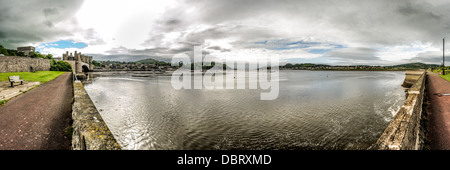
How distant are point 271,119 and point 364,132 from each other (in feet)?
13.1

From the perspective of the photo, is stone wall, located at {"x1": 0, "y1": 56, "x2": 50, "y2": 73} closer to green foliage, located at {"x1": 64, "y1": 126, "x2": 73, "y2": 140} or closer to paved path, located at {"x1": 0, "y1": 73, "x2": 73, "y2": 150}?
Result: paved path, located at {"x1": 0, "y1": 73, "x2": 73, "y2": 150}

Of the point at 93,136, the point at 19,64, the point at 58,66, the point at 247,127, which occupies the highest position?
the point at 58,66

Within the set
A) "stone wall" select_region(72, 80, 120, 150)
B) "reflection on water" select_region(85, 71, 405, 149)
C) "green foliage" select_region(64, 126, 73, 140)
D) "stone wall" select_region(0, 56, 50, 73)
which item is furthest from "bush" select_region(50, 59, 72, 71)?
"stone wall" select_region(72, 80, 120, 150)

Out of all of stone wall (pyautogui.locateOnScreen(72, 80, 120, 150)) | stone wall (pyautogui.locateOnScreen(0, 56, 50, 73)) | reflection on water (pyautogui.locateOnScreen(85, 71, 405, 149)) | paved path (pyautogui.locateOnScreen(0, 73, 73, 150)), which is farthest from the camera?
stone wall (pyautogui.locateOnScreen(0, 56, 50, 73))

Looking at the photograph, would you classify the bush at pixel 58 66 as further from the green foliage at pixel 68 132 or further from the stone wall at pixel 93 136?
the stone wall at pixel 93 136

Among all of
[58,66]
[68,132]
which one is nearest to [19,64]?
[58,66]

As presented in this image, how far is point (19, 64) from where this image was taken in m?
35.0

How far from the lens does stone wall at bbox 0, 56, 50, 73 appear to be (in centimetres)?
3088

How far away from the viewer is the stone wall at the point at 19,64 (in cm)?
3088

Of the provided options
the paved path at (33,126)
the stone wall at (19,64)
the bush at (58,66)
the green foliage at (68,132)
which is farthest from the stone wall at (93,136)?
the bush at (58,66)

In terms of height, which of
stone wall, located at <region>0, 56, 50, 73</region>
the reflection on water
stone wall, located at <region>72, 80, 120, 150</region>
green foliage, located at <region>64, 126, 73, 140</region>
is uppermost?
stone wall, located at <region>0, 56, 50, 73</region>

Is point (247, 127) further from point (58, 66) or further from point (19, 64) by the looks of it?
point (58, 66)
